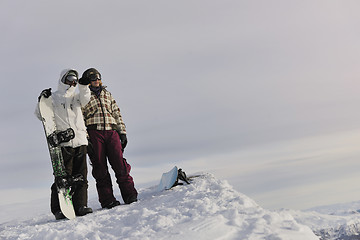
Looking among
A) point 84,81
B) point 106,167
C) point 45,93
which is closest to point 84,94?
point 84,81

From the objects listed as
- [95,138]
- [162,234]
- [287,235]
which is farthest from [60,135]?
[287,235]

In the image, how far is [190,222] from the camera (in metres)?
4.73

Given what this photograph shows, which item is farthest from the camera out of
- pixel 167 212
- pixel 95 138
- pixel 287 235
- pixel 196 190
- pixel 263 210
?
pixel 95 138

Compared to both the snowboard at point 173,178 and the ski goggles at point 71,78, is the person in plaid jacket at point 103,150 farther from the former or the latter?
the snowboard at point 173,178

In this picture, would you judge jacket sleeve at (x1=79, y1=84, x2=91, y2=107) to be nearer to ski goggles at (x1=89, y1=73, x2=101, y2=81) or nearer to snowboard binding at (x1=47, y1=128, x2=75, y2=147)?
ski goggles at (x1=89, y1=73, x2=101, y2=81)

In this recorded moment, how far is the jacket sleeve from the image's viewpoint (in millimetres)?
6918

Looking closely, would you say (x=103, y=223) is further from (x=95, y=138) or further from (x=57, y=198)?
(x=95, y=138)

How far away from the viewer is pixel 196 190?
21.5 ft

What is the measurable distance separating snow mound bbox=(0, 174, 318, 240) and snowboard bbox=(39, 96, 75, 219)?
805 millimetres

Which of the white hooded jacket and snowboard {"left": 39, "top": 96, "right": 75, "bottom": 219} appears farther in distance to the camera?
A: the white hooded jacket

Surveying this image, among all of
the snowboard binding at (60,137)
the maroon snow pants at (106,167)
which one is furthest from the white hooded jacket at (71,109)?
the maroon snow pants at (106,167)

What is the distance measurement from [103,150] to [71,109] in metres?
1.04

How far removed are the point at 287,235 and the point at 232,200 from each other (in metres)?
1.48

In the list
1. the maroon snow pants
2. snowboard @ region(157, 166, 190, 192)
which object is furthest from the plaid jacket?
snowboard @ region(157, 166, 190, 192)
